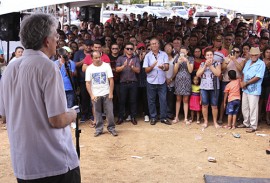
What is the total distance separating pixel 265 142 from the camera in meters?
6.55

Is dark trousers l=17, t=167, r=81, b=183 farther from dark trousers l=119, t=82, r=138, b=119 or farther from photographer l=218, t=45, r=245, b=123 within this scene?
photographer l=218, t=45, r=245, b=123

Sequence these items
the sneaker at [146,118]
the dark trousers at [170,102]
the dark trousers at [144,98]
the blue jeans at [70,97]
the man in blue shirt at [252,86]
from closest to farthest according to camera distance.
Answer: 1. the man in blue shirt at [252,86]
2. the blue jeans at [70,97]
3. the dark trousers at [170,102]
4. the sneaker at [146,118]
5. the dark trousers at [144,98]

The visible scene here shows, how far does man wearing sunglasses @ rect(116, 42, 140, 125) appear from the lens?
7.47 m

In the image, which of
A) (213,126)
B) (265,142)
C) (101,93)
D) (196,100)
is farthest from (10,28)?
(265,142)

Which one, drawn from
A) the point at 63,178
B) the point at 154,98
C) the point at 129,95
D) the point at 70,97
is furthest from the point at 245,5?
the point at 63,178

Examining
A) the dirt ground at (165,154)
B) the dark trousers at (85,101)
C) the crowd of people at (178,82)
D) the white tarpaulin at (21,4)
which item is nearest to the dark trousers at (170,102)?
the crowd of people at (178,82)

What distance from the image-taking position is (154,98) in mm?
7695

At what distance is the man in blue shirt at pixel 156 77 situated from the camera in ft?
24.5

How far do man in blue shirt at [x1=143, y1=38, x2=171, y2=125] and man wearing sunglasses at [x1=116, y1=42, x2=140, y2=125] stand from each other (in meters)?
0.25

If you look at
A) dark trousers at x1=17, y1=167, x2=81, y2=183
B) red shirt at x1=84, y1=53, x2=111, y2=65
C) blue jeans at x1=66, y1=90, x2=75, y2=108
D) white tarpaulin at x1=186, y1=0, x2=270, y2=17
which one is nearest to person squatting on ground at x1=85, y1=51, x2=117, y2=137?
red shirt at x1=84, y1=53, x2=111, y2=65

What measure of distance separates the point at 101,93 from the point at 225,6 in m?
2.66

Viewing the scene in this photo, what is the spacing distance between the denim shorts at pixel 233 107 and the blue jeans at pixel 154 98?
1277 millimetres

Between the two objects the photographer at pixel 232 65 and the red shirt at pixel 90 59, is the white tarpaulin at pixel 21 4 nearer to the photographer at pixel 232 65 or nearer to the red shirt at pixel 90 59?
the red shirt at pixel 90 59

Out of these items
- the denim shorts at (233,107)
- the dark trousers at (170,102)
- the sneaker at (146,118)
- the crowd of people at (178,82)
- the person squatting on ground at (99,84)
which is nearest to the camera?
the person squatting on ground at (99,84)
